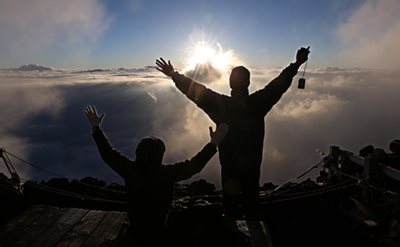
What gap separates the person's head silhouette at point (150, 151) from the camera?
11.0ft

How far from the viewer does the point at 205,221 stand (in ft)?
14.5

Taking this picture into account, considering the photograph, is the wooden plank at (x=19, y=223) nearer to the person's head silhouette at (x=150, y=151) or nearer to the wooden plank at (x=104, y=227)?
the wooden plank at (x=104, y=227)

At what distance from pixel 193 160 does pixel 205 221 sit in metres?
1.05

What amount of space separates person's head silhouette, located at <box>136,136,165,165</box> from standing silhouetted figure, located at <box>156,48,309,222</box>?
1.73 m

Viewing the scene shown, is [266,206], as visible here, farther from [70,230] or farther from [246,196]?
[70,230]

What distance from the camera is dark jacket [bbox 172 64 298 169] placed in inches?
193

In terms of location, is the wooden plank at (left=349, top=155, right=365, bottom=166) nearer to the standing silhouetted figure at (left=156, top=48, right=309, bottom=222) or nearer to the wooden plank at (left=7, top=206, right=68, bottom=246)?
the standing silhouetted figure at (left=156, top=48, right=309, bottom=222)

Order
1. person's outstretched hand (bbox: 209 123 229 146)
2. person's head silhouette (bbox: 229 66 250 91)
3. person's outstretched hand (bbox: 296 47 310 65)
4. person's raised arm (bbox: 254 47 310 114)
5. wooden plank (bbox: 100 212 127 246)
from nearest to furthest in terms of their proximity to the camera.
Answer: person's outstretched hand (bbox: 209 123 229 146), wooden plank (bbox: 100 212 127 246), person's head silhouette (bbox: 229 66 250 91), person's raised arm (bbox: 254 47 310 114), person's outstretched hand (bbox: 296 47 310 65)

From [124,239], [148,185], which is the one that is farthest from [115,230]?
[148,185]

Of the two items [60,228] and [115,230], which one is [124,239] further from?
[60,228]

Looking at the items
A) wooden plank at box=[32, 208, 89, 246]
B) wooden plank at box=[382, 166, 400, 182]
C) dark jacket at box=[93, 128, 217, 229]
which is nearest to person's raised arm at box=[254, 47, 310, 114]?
dark jacket at box=[93, 128, 217, 229]

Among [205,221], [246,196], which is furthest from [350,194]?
[205,221]

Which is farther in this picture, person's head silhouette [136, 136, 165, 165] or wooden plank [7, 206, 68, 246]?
wooden plank [7, 206, 68, 246]

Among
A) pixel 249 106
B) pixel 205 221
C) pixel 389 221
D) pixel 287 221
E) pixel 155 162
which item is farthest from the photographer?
pixel 287 221
